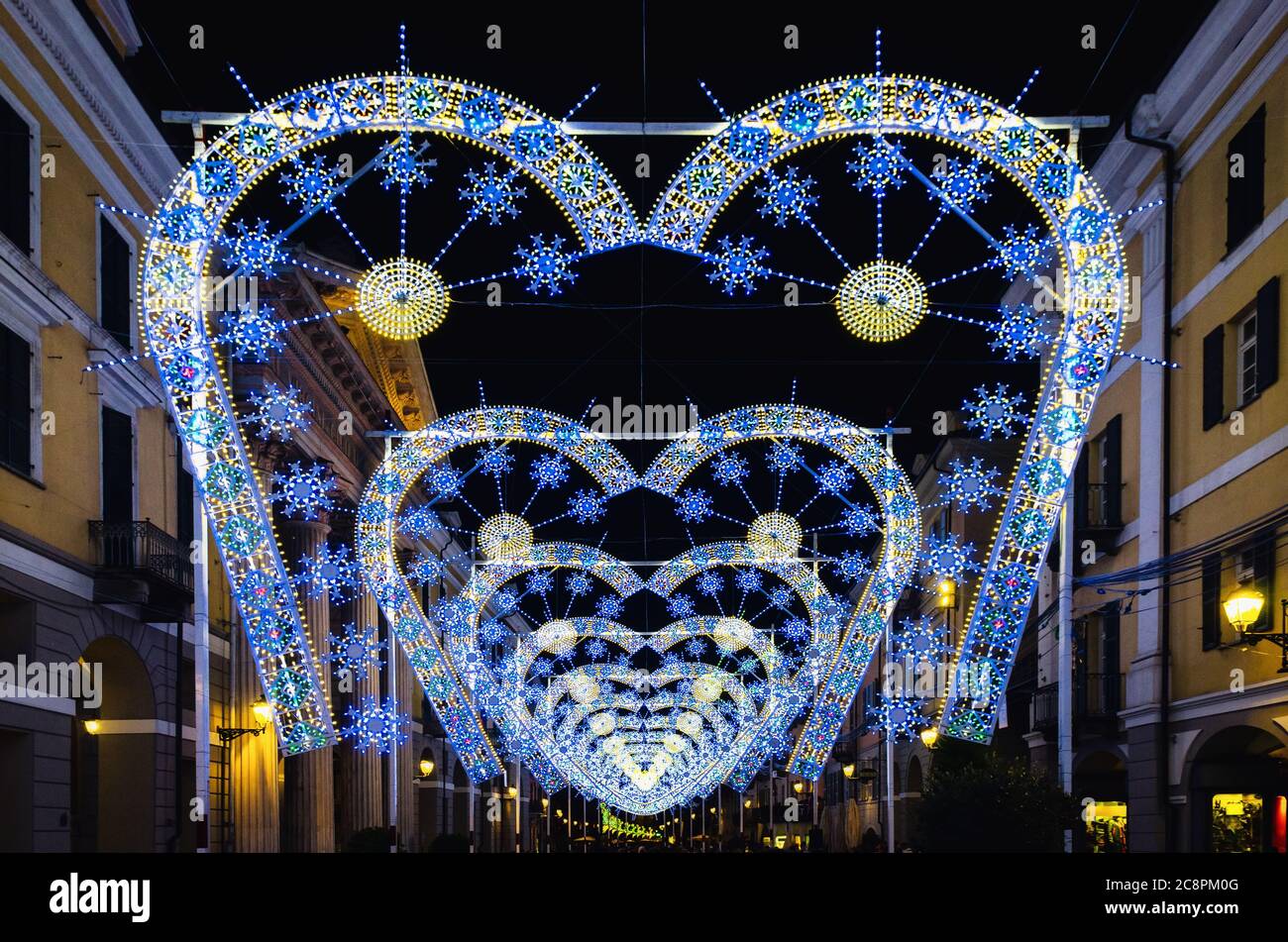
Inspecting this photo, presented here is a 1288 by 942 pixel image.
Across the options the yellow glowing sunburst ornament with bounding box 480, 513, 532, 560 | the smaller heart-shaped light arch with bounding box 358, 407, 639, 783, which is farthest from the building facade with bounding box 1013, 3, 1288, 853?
the yellow glowing sunburst ornament with bounding box 480, 513, 532, 560

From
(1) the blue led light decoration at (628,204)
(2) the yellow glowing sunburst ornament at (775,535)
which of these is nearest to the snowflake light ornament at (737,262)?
(1) the blue led light decoration at (628,204)

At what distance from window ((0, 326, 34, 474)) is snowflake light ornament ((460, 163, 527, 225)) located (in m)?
8.20

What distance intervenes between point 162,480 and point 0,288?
7.93 m

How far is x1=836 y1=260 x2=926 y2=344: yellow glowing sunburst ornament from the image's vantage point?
15438 millimetres

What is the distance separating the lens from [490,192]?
14.4 meters

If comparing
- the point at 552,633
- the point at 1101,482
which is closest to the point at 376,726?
the point at 1101,482

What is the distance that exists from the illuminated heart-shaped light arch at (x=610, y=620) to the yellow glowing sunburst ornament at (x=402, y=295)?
25.4ft

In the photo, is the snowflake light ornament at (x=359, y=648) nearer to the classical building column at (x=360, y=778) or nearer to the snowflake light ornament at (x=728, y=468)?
the classical building column at (x=360, y=778)

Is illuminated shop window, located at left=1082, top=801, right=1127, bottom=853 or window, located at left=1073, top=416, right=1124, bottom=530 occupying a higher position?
window, located at left=1073, top=416, right=1124, bottom=530

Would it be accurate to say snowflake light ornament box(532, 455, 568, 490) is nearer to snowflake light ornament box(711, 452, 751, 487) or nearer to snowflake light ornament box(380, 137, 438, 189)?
snowflake light ornament box(711, 452, 751, 487)

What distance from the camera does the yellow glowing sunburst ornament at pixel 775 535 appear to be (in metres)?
32.7
